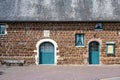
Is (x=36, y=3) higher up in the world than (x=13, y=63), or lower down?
higher up

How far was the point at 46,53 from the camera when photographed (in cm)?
3100

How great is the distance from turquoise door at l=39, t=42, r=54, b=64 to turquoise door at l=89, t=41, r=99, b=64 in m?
3.10

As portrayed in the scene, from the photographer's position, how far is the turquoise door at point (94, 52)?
30938 millimetres

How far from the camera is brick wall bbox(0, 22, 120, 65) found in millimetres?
30531

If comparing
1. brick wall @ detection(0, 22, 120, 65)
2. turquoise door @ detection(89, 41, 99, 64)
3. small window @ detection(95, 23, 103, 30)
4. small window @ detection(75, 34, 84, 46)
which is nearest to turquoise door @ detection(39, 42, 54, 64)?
brick wall @ detection(0, 22, 120, 65)

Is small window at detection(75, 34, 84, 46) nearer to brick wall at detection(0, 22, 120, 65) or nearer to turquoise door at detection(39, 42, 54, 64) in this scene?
brick wall at detection(0, 22, 120, 65)

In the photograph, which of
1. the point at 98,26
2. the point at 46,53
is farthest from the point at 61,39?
the point at 98,26

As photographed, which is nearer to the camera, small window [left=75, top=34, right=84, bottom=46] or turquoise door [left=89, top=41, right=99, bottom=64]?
small window [left=75, top=34, right=84, bottom=46]

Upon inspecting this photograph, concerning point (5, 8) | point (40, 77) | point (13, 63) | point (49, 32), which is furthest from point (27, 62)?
point (40, 77)

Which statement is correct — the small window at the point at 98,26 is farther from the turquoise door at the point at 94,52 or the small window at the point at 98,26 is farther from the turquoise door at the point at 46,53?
the turquoise door at the point at 46,53

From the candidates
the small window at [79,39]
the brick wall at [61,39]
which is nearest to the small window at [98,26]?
the brick wall at [61,39]

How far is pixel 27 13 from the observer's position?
31047 mm

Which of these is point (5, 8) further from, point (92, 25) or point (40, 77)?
point (40, 77)

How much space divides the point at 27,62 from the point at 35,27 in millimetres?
2886
